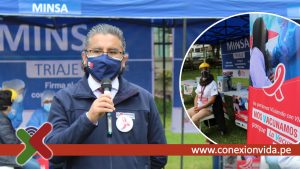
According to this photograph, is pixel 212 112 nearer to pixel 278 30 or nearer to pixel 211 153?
pixel 278 30

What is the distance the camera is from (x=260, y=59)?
3711 millimetres

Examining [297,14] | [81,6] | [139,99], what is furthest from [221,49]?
[139,99]

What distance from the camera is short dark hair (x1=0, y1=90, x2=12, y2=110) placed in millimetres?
4395

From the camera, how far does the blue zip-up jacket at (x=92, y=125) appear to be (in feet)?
5.53

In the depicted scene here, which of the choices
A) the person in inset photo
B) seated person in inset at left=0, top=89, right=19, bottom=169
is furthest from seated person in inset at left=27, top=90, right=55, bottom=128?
the person in inset photo

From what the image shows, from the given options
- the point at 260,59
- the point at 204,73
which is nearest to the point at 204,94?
the point at 204,73

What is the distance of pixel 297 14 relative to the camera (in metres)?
4.26

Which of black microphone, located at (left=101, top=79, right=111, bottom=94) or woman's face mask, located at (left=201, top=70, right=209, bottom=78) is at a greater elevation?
black microphone, located at (left=101, top=79, right=111, bottom=94)

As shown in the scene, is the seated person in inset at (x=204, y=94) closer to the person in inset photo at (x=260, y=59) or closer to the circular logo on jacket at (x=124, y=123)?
the person in inset photo at (x=260, y=59)

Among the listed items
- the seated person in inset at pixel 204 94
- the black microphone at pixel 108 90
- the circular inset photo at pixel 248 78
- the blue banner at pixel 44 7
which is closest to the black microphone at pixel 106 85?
the black microphone at pixel 108 90

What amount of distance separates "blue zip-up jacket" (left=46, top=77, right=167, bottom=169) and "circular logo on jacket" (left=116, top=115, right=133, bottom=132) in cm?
2

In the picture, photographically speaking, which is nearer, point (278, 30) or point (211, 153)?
point (211, 153)

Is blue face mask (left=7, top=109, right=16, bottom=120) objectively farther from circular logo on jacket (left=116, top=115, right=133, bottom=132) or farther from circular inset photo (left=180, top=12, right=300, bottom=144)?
circular logo on jacket (left=116, top=115, right=133, bottom=132)

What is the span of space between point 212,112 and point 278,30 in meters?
0.94
